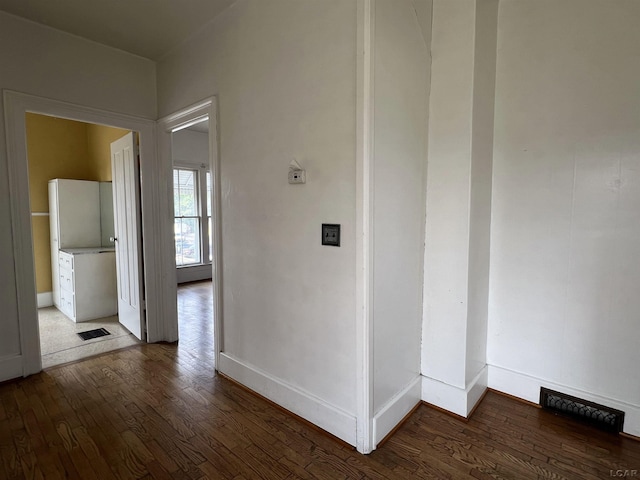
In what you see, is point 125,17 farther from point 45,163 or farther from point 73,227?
point 45,163

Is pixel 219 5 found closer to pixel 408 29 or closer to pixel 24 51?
pixel 408 29

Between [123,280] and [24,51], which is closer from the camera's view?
[24,51]

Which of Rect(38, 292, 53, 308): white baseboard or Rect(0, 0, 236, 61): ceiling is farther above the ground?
Rect(0, 0, 236, 61): ceiling

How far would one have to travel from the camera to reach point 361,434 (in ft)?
5.91

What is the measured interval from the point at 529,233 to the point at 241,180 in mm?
2014

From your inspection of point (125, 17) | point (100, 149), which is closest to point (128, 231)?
point (125, 17)

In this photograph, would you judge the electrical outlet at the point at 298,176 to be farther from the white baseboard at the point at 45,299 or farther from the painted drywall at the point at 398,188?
the white baseboard at the point at 45,299

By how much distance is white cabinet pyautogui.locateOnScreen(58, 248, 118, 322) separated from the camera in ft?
12.9

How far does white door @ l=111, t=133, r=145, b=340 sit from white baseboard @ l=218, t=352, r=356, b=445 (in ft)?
4.36

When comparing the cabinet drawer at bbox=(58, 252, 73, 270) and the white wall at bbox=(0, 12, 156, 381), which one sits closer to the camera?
the white wall at bbox=(0, 12, 156, 381)

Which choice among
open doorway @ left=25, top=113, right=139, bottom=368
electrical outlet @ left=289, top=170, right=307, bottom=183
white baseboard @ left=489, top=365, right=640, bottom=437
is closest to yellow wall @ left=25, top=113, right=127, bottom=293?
open doorway @ left=25, top=113, right=139, bottom=368

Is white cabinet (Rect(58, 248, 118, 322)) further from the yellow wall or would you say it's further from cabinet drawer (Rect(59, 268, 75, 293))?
the yellow wall

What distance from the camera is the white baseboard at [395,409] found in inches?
73.0

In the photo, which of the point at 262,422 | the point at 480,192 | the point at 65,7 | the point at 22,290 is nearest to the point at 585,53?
the point at 480,192
